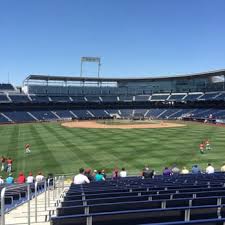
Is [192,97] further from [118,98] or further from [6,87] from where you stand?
[6,87]

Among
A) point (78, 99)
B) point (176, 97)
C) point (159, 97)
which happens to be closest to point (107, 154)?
point (78, 99)

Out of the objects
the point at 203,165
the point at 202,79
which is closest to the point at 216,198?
the point at 203,165

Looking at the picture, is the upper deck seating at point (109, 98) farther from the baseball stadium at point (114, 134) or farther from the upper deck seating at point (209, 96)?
the upper deck seating at point (209, 96)

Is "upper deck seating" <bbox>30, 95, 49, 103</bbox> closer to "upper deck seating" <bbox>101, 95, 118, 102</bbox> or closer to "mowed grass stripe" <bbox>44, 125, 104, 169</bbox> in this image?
"upper deck seating" <bbox>101, 95, 118, 102</bbox>

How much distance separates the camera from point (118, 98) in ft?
458

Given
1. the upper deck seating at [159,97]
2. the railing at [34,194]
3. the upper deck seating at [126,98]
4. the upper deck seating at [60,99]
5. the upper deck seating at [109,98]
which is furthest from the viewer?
the upper deck seating at [126,98]

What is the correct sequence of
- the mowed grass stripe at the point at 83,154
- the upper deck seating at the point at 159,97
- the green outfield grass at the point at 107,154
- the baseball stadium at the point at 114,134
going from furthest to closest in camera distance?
the upper deck seating at the point at 159,97 → the mowed grass stripe at the point at 83,154 → the green outfield grass at the point at 107,154 → the baseball stadium at the point at 114,134

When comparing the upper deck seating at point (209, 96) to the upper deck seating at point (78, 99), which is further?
the upper deck seating at point (78, 99)

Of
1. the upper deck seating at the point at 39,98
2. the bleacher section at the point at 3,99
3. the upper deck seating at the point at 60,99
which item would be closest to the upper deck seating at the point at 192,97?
the upper deck seating at the point at 60,99

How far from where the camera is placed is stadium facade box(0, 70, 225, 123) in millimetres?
112231

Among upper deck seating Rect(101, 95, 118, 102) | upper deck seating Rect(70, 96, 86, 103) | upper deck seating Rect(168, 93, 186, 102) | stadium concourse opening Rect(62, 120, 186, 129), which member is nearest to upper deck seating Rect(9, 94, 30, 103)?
upper deck seating Rect(70, 96, 86, 103)

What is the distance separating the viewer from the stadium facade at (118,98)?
11223 cm

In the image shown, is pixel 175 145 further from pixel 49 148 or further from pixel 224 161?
pixel 49 148

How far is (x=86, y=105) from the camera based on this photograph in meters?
132
